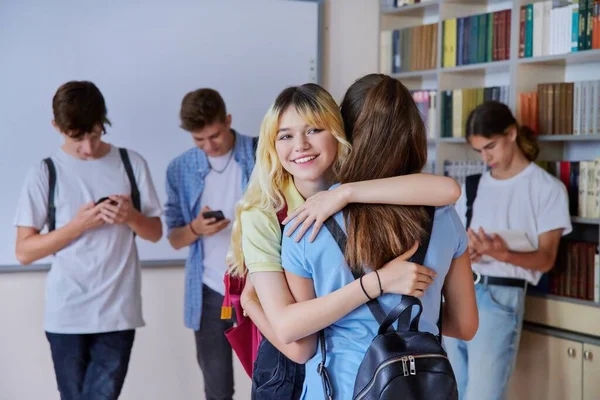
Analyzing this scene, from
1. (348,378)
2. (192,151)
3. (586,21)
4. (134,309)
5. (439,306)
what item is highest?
(586,21)

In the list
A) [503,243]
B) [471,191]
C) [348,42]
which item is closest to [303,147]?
[503,243]

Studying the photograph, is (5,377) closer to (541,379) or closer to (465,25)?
(541,379)

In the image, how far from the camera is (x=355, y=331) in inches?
61.6

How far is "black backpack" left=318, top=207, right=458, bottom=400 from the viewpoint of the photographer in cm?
148

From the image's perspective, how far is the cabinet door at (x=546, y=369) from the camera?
3582 mm

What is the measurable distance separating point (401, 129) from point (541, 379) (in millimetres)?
2568

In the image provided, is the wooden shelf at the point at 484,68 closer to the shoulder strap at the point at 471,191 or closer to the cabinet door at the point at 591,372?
the shoulder strap at the point at 471,191

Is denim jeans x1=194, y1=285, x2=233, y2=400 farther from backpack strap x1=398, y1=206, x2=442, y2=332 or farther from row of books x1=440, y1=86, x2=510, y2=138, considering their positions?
backpack strap x1=398, y1=206, x2=442, y2=332

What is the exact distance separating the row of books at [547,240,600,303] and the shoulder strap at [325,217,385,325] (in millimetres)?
2326

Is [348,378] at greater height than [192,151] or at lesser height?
lesser

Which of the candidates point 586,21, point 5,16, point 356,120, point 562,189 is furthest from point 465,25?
point 356,120

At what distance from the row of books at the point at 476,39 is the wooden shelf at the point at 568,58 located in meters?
0.18

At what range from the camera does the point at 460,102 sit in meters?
4.21

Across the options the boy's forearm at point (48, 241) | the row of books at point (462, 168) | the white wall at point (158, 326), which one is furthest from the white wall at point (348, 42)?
the boy's forearm at point (48, 241)
